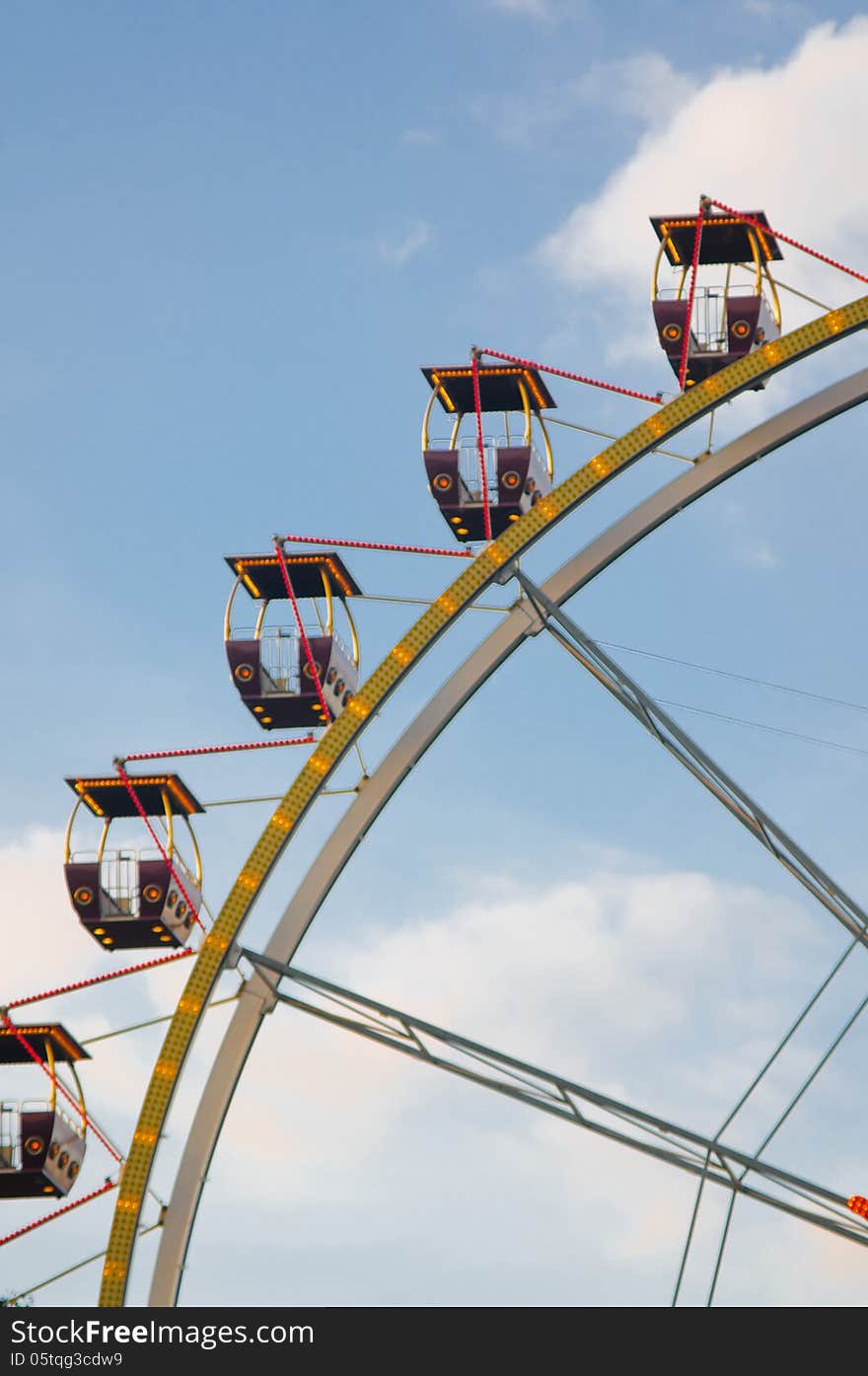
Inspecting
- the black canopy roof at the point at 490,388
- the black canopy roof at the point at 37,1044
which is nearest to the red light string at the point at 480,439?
the black canopy roof at the point at 490,388

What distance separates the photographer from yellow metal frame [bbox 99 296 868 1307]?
29031 millimetres

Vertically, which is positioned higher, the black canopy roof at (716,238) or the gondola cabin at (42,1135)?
the black canopy roof at (716,238)

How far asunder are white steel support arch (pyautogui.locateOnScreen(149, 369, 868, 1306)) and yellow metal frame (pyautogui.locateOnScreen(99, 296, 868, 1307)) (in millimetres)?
431

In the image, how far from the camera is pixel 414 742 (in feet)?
96.9

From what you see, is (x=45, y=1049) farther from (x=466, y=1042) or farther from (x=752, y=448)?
(x=752, y=448)

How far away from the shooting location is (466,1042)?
94.9ft

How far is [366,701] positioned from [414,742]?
725 millimetres

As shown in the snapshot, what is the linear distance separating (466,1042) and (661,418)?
23.9 ft

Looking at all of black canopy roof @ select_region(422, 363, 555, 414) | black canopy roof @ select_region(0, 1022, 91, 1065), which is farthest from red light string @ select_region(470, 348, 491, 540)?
black canopy roof @ select_region(0, 1022, 91, 1065)

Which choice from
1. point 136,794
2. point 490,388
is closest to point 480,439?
point 490,388

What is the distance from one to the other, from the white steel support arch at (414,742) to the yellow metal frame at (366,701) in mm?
431

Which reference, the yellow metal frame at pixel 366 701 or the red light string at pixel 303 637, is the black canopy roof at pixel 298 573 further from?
the yellow metal frame at pixel 366 701

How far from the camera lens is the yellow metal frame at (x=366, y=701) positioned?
95.2 feet

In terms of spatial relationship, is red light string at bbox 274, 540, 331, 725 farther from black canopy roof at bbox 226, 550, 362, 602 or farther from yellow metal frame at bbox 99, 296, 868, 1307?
yellow metal frame at bbox 99, 296, 868, 1307
